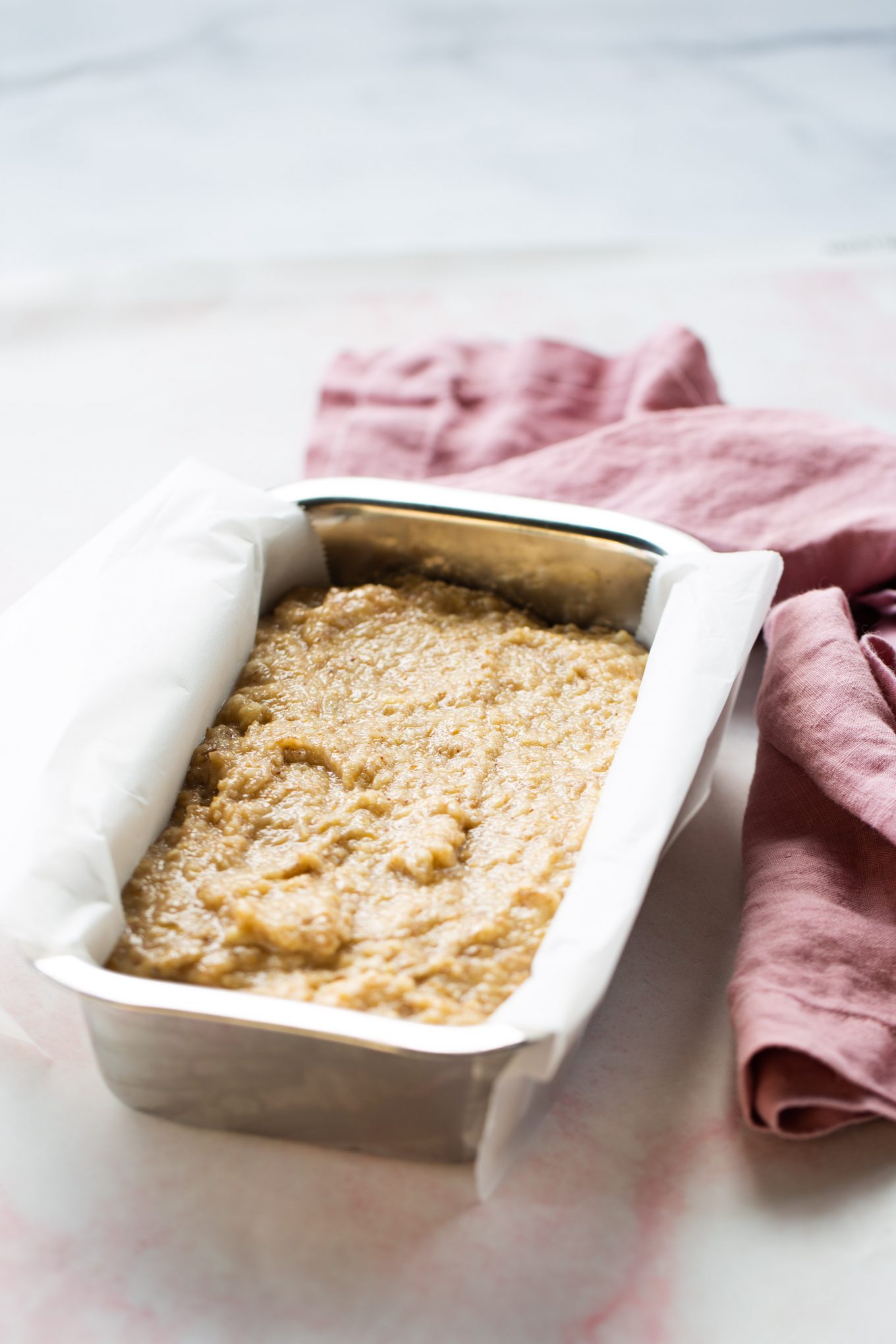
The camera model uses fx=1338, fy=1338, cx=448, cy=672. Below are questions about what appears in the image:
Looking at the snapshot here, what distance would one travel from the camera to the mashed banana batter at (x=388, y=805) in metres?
1.23

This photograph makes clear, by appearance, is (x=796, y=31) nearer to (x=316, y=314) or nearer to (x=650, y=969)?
(x=316, y=314)

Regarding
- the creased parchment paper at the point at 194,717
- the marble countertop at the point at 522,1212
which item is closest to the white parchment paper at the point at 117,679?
the creased parchment paper at the point at 194,717

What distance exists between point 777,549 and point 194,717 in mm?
842

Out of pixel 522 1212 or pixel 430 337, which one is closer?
pixel 522 1212

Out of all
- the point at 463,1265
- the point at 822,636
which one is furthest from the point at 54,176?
the point at 463,1265

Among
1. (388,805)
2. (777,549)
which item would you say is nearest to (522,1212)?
(388,805)

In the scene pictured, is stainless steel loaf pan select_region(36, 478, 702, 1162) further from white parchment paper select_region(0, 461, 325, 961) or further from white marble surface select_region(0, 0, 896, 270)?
white marble surface select_region(0, 0, 896, 270)

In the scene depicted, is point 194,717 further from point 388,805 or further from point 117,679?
point 388,805

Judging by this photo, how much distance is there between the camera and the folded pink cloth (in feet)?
4.20

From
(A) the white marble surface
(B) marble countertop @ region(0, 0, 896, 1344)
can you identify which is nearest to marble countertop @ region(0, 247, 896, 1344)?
(B) marble countertop @ region(0, 0, 896, 1344)

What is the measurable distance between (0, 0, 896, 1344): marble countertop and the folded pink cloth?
0.29ft

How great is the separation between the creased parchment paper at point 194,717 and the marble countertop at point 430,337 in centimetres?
13

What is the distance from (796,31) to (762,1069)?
3181mm

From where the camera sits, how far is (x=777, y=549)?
183 cm
